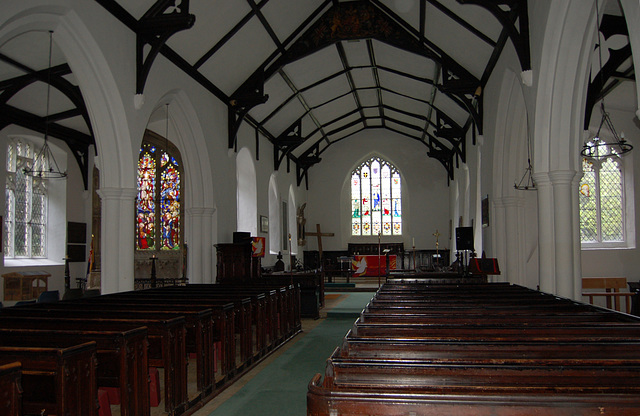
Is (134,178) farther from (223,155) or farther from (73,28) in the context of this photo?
(223,155)

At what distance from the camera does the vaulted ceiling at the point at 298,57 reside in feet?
24.8

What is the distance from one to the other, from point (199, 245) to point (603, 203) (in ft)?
27.3

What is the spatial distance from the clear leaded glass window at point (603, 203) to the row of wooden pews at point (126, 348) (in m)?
8.25

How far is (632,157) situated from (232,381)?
978cm

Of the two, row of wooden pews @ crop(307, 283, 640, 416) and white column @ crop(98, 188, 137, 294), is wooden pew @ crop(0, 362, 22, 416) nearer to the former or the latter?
row of wooden pews @ crop(307, 283, 640, 416)

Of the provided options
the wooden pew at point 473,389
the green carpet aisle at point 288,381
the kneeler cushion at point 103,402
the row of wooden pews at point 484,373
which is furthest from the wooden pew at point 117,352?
the wooden pew at point 473,389

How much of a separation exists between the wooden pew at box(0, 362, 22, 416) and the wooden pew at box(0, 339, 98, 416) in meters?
0.39

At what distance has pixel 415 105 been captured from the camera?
48.4 ft

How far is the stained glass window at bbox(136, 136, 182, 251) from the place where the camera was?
1360 centimetres

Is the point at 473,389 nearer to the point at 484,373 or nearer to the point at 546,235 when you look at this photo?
the point at 484,373

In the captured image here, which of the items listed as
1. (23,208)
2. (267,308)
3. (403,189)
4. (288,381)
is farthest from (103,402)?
(403,189)

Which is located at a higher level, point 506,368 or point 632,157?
point 632,157

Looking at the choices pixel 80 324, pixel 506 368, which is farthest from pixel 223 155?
pixel 506 368

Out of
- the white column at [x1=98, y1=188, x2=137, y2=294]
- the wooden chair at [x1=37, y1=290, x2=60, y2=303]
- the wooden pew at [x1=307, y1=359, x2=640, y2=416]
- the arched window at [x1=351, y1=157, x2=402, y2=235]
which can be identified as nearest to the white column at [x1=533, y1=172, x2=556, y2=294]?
the wooden pew at [x1=307, y1=359, x2=640, y2=416]
